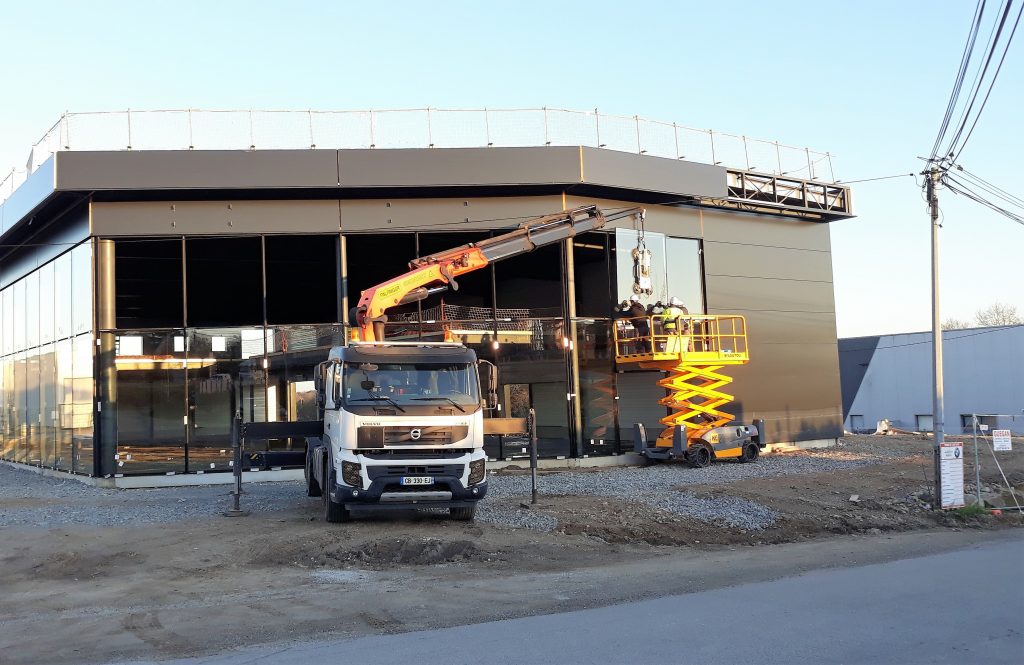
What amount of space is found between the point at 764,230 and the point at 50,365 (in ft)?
75.7

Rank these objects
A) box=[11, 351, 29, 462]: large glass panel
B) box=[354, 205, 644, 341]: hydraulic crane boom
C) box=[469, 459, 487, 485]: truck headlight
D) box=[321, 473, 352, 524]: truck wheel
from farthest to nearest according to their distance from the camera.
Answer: box=[11, 351, 29, 462]: large glass panel → box=[354, 205, 644, 341]: hydraulic crane boom → box=[321, 473, 352, 524]: truck wheel → box=[469, 459, 487, 485]: truck headlight

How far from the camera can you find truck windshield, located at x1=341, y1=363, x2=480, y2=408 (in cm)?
1427

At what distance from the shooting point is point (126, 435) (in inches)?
923

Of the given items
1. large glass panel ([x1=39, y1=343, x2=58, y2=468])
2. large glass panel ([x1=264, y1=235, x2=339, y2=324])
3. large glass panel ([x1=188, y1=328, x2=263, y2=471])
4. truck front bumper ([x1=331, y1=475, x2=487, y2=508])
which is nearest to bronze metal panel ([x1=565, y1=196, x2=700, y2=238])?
large glass panel ([x1=264, y1=235, x2=339, y2=324])

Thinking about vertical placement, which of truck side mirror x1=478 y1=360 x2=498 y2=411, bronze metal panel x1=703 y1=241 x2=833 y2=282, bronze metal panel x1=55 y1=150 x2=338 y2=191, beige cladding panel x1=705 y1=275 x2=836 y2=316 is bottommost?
truck side mirror x1=478 y1=360 x2=498 y2=411

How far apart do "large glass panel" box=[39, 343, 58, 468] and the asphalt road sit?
2270 cm

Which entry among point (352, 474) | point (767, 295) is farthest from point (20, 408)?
point (767, 295)

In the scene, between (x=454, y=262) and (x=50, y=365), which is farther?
(x=50, y=365)

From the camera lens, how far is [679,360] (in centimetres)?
2459

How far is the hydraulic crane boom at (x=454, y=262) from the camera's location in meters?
18.5

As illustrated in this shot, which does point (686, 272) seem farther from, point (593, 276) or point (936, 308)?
point (936, 308)

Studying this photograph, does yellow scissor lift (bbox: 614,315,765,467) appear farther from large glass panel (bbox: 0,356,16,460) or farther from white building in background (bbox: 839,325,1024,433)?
white building in background (bbox: 839,325,1024,433)

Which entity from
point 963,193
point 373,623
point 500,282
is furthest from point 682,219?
point 373,623

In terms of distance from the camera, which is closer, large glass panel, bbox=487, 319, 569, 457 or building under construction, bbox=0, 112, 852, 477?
building under construction, bbox=0, 112, 852, 477
